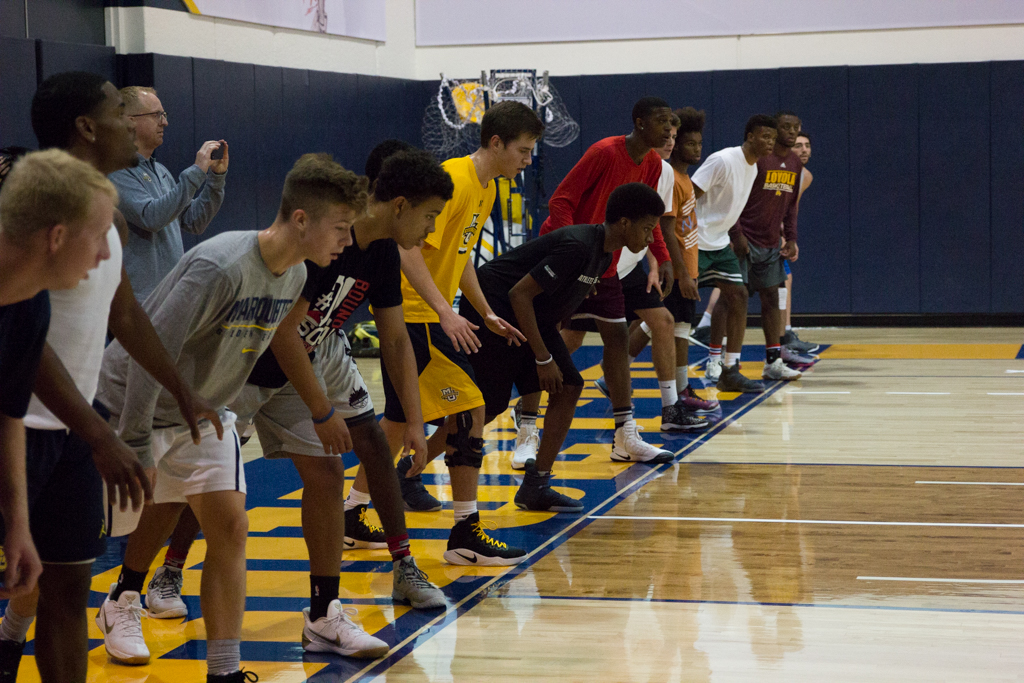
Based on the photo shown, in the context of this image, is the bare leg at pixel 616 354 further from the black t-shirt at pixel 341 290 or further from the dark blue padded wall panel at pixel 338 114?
the dark blue padded wall panel at pixel 338 114

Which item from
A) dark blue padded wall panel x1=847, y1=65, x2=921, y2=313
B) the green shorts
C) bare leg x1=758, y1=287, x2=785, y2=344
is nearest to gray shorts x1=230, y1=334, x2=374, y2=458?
the green shorts

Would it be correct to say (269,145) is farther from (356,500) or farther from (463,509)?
(463,509)

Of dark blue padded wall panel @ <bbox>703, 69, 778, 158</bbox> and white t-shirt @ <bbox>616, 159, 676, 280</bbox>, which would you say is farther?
dark blue padded wall panel @ <bbox>703, 69, 778, 158</bbox>

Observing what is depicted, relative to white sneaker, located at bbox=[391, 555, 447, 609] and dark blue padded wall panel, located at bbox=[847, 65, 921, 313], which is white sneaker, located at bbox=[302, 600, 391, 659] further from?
dark blue padded wall panel, located at bbox=[847, 65, 921, 313]

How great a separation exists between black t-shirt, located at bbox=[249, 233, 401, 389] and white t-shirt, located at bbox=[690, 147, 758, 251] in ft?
14.0

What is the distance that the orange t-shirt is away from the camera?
6.65 meters

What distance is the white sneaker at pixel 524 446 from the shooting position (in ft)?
18.7

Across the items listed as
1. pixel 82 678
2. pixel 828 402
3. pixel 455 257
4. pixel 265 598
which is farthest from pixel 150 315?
pixel 828 402

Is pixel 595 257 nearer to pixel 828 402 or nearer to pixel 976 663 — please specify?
pixel 976 663

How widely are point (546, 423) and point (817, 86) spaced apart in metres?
7.47

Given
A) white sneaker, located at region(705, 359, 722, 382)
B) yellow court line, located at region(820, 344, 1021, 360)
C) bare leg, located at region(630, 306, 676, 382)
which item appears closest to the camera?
bare leg, located at region(630, 306, 676, 382)

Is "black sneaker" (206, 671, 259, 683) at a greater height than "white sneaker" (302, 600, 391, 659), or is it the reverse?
"black sneaker" (206, 671, 259, 683)

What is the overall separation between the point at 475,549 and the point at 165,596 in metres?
1.02

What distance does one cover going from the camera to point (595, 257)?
4668mm
